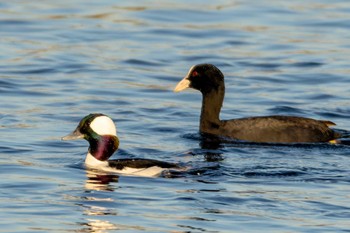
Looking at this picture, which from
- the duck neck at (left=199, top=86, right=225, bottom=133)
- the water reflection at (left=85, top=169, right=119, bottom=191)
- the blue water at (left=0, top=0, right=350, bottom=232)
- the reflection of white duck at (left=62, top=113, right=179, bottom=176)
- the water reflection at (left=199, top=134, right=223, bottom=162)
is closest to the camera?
the blue water at (left=0, top=0, right=350, bottom=232)

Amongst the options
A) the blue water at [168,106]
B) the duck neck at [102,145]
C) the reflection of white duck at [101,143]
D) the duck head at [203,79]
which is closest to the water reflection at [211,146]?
the blue water at [168,106]

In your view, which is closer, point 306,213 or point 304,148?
point 306,213

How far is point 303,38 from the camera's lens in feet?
90.1

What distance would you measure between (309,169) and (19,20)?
45.7 ft

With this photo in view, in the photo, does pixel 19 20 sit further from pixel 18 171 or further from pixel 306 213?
pixel 306 213

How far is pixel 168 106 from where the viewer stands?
2114cm

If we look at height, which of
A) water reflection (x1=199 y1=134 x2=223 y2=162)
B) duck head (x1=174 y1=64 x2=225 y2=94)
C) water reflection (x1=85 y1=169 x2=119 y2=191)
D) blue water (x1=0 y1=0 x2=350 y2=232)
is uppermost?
duck head (x1=174 y1=64 x2=225 y2=94)

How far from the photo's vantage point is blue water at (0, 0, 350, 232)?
1364cm

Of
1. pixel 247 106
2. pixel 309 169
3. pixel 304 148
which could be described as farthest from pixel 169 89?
pixel 309 169

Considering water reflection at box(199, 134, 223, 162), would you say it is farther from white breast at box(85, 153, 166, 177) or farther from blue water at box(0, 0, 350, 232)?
white breast at box(85, 153, 166, 177)

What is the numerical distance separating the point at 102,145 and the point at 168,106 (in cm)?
544

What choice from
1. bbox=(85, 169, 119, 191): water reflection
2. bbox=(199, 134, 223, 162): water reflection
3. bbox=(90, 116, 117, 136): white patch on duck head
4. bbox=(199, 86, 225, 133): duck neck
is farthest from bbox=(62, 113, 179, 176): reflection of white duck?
bbox=(199, 86, 225, 133): duck neck

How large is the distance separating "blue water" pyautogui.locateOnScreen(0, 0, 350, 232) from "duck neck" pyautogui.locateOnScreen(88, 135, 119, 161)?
1.04 feet

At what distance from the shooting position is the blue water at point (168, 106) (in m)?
13.6
